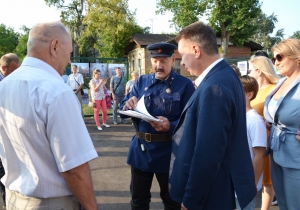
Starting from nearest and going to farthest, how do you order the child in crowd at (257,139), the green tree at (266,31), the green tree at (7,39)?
the child in crowd at (257,139)
the green tree at (7,39)
the green tree at (266,31)

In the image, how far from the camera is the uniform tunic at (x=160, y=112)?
2.71 metres

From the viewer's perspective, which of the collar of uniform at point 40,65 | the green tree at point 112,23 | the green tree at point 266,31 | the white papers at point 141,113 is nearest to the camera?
the collar of uniform at point 40,65

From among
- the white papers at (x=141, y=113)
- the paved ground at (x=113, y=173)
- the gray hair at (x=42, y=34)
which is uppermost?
the gray hair at (x=42, y=34)

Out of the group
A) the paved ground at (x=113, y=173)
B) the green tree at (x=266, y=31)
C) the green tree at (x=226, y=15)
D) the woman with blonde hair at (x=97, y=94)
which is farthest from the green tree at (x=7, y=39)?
the green tree at (x=266, y=31)

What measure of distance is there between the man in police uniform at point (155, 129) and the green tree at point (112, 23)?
25.1m

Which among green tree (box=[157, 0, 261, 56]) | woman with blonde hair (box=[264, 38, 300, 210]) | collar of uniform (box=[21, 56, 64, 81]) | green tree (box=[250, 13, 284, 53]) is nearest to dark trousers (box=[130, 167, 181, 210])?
woman with blonde hair (box=[264, 38, 300, 210])

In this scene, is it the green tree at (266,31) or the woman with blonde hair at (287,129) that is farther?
the green tree at (266,31)

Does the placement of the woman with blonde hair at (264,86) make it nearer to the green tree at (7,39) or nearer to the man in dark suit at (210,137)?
the man in dark suit at (210,137)

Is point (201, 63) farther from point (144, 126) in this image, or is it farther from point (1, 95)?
point (1, 95)

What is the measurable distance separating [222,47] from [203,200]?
96.7ft

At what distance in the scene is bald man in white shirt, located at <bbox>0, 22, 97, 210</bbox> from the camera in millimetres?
1481

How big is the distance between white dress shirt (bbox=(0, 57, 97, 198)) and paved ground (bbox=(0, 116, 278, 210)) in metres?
2.29

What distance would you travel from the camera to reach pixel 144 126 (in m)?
2.77

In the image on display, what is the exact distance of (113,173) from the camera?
5.02m
